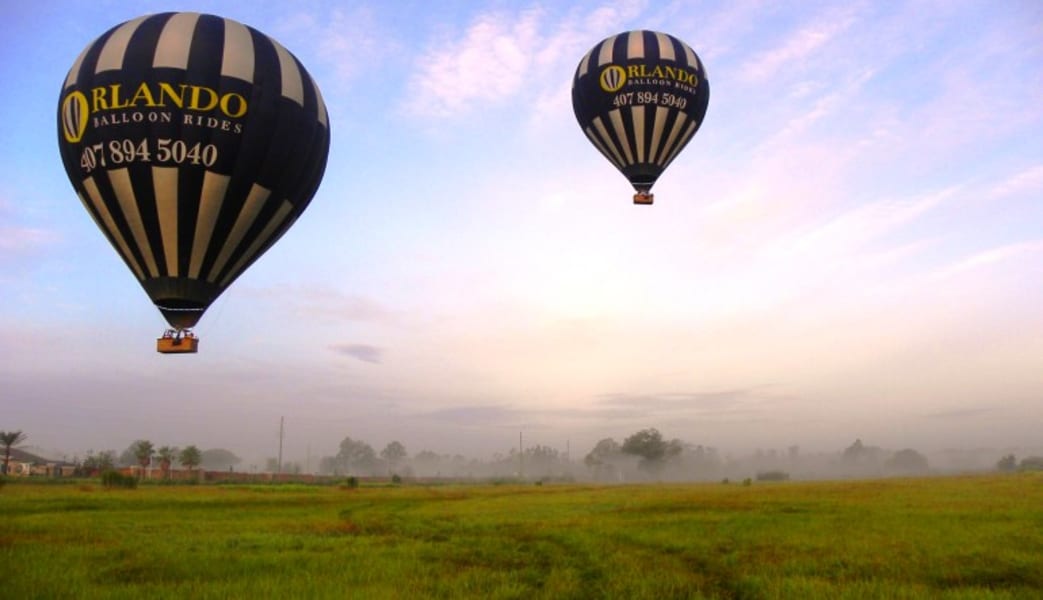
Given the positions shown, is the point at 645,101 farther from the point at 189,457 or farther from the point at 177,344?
the point at 189,457

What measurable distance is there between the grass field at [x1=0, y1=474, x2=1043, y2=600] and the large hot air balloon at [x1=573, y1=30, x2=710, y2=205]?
1289 cm


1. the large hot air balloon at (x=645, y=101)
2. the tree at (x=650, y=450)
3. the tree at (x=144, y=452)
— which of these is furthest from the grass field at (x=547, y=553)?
the tree at (x=650, y=450)

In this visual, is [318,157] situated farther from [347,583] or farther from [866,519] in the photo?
[866,519]

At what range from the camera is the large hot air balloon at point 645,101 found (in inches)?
1121

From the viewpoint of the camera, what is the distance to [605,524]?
25797 millimetres

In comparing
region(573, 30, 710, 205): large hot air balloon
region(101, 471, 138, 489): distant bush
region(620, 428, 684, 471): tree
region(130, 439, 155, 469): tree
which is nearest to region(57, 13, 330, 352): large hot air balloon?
region(573, 30, 710, 205): large hot air balloon

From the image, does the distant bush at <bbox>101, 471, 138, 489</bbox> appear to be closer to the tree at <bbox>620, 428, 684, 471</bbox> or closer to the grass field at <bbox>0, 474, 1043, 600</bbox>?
the grass field at <bbox>0, 474, 1043, 600</bbox>

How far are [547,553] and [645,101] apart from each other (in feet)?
57.2

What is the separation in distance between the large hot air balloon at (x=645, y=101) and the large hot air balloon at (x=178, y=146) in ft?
48.5

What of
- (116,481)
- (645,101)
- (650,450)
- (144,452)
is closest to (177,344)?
(645,101)

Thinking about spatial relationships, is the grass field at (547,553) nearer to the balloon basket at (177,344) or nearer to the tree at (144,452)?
the balloon basket at (177,344)

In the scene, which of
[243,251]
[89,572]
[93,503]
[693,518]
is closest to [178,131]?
[243,251]

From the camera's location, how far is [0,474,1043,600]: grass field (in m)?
14.2

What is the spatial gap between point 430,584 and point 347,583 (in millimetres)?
1699
